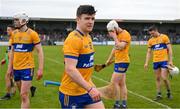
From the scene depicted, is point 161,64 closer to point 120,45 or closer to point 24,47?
point 120,45

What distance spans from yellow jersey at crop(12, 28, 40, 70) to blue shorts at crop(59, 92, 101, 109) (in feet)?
11.5

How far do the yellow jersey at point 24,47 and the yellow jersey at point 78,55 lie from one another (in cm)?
347

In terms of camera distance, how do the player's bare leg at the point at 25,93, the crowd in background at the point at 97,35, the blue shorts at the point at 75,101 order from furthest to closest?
1. the crowd in background at the point at 97,35
2. the player's bare leg at the point at 25,93
3. the blue shorts at the point at 75,101

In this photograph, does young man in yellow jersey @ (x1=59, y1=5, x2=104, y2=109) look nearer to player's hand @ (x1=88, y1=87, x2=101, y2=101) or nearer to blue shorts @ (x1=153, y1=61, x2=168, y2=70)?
player's hand @ (x1=88, y1=87, x2=101, y2=101)

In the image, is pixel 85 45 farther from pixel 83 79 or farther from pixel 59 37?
pixel 59 37

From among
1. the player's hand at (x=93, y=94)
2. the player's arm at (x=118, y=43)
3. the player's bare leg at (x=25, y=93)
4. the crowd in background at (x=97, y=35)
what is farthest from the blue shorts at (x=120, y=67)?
the crowd in background at (x=97, y=35)

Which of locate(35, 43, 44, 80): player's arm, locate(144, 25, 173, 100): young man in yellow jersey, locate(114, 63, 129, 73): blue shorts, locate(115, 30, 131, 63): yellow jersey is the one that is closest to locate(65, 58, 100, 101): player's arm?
locate(35, 43, 44, 80): player's arm

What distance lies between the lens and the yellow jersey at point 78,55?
637cm

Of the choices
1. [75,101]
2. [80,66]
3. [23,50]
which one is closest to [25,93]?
[23,50]

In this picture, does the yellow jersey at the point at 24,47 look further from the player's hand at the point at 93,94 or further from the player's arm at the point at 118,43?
the player's hand at the point at 93,94

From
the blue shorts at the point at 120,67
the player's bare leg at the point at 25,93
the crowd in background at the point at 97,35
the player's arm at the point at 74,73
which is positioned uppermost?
the player's arm at the point at 74,73

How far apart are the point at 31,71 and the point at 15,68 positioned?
390 millimetres

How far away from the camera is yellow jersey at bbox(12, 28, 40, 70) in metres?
10.1

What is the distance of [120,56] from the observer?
1160cm
